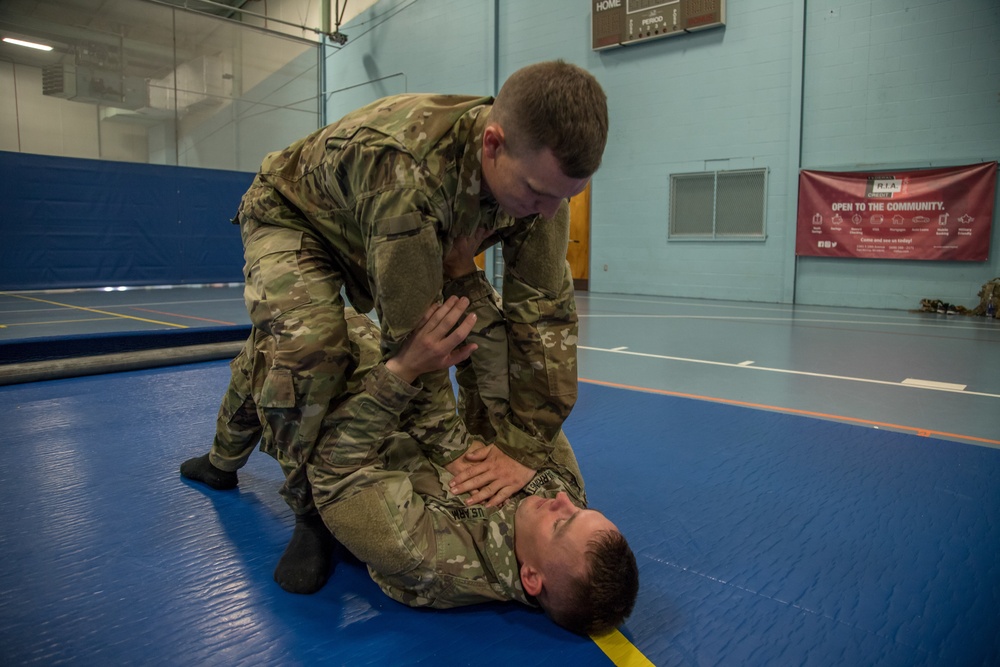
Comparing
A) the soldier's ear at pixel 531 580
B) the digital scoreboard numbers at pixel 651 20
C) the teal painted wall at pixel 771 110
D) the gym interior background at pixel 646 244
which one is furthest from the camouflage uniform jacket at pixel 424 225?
the digital scoreboard numbers at pixel 651 20

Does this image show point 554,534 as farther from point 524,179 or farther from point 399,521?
point 524,179

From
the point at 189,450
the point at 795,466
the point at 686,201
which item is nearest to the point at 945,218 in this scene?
the point at 686,201

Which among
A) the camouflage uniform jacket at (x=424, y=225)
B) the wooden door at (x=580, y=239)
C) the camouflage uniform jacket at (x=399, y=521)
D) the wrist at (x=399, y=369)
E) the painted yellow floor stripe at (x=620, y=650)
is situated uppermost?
the wooden door at (x=580, y=239)

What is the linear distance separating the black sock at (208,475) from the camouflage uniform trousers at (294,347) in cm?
31

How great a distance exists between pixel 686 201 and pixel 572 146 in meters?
7.94

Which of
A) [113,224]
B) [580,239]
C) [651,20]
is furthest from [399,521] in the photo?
[113,224]

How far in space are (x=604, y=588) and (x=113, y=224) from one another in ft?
32.3

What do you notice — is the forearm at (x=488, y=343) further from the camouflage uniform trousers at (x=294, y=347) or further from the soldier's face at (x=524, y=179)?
the soldier's face at (x=524, y=179)

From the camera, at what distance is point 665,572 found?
1398 mm

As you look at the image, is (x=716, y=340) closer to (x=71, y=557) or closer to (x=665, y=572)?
(x=665, y=572)

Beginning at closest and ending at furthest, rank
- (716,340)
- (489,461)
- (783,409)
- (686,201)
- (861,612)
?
(861,612)
(489,461)
(783,409)
(716,340)
(686,201)

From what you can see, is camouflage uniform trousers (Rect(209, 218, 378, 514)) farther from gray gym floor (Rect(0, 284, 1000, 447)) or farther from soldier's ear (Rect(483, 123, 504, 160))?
gray gym floor (Rect(0, 284, 1000, 447))

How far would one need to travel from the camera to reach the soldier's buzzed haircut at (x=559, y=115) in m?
1.07

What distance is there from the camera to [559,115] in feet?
3.48
